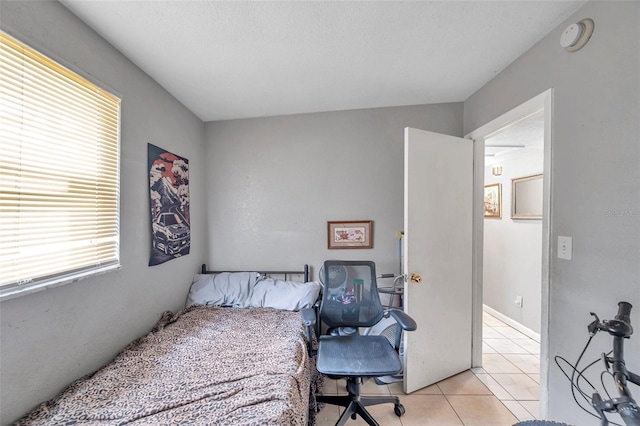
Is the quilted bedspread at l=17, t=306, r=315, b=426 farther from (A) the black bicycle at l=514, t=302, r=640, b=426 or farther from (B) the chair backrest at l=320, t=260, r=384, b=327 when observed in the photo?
(A) the black bicycle at l=514, t=302, r=640, b=426

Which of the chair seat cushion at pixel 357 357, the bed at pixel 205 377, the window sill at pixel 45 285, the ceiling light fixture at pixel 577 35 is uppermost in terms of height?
the ceiling light fixture at pixel 577 35

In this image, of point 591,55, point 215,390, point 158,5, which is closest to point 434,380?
point 215,390

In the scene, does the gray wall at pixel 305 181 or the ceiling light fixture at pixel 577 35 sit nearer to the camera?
the ceiling light fixture at pixel 577 35

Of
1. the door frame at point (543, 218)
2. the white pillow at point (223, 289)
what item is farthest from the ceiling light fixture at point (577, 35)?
the white pillow at point (223, 289)

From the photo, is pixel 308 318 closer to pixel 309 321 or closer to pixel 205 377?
pixel 309 321

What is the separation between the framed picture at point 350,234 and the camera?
7.90 feet

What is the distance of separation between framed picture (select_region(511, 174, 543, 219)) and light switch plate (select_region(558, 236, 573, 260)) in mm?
1863

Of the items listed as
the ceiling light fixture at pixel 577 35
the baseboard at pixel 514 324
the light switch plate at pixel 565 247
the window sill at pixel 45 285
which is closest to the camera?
the window sill at pixel 45 285

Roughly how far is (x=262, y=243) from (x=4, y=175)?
1.74 metres

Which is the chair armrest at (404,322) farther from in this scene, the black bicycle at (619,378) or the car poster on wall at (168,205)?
the car poster on wall at (168,205)

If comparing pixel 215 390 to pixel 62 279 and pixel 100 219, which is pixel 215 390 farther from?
pixel 100 219

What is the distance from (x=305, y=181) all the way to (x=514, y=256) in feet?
9.35

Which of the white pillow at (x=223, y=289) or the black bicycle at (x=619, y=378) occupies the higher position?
the black bicycle at (x=619, y=378)

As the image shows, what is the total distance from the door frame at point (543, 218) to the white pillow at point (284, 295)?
145 centimetres
